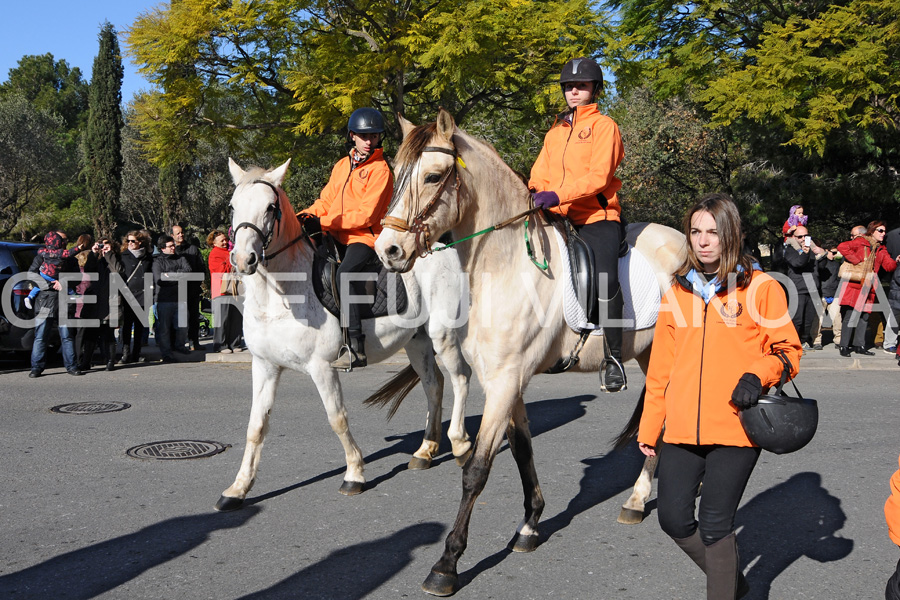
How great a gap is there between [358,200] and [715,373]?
3309 mm

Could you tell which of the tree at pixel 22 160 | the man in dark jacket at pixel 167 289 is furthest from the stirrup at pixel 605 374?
the tree at pixel 22 160

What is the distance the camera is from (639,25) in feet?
61.8

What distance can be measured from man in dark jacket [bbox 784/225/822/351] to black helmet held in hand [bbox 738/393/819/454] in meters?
10.9

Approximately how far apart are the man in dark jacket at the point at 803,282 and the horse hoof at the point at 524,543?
10.00 m

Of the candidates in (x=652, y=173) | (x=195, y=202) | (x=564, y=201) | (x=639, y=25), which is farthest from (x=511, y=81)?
(x=195, y=202)

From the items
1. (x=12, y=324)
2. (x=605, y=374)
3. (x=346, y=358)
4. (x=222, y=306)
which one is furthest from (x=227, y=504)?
(x=222, y=306)

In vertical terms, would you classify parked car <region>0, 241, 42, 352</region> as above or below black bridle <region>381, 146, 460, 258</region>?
below

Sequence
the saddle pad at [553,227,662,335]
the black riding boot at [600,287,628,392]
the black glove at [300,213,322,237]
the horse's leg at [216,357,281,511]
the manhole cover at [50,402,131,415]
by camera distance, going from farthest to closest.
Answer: the manhole cover at [50,402,131,415] < the black glove at [300,213,322,237] < the horse's leg at [216,357,281,511] < the saddle pad at [553,227,662,335] < the black riding boot at [600,287,628,392]

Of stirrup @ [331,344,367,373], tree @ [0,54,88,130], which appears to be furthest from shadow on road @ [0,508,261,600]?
tree @ [0,54,88,130]

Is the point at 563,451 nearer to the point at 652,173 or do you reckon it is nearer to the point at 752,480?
the point at 752,480

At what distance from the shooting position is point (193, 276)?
1302 centimetres

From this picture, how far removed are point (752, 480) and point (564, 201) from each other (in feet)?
8.98

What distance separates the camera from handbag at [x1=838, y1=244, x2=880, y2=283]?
Result: 12711mm

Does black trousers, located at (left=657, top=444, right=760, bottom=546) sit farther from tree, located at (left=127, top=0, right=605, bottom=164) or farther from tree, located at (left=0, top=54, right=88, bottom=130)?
tree, located at (left=0, top=54, right=88, bottom=130)
